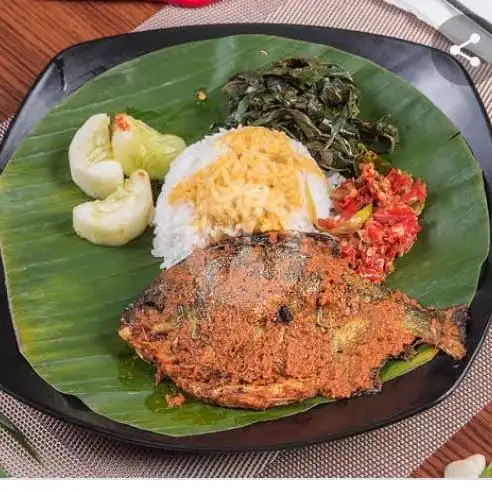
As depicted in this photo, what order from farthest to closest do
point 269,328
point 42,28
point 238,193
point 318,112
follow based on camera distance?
point 42,28, point 318,112, point 238,193, point 269,328

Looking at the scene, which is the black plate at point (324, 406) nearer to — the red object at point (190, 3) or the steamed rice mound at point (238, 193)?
the red object at point (190, 3)

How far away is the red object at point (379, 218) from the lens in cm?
154

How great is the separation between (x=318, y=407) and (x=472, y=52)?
84 centimetres

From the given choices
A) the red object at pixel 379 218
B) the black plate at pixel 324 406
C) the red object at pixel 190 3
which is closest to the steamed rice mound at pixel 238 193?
the red object at pixel 379 218

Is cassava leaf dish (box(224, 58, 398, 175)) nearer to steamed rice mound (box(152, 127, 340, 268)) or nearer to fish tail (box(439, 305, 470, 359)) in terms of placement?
steamed rice mound (box(152, 127, 340, 268))

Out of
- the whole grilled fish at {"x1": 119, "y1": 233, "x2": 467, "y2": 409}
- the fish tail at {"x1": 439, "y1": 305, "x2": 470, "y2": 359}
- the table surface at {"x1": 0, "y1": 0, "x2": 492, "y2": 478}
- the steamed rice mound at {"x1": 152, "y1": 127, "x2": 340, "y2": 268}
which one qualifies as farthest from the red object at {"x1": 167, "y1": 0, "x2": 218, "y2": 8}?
the fish tail at {"x1": 439, "y1": 305, "x2": 470, "y2": 359}

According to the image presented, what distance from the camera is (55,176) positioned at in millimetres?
1669

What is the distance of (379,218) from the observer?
5.18ft

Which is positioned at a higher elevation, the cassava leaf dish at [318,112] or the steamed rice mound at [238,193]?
the cassava leaf dish at [318,112]

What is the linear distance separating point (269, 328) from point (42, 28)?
874 mm

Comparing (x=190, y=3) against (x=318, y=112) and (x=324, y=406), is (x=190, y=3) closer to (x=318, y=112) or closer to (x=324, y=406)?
(x=318, y=112)

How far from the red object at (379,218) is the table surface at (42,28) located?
0.61 m

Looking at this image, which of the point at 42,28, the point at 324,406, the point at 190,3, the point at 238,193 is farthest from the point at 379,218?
the point at 42,28

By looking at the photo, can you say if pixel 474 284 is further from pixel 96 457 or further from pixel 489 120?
pixel 96 457
